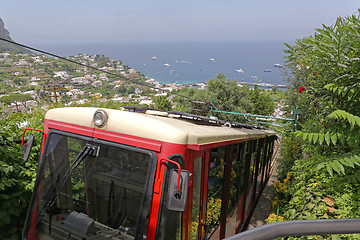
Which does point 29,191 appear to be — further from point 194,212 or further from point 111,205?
point 194,212

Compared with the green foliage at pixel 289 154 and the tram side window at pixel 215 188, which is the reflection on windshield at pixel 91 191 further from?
the green foliage at pixel 289 154

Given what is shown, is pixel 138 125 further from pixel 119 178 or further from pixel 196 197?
pixel 196 197

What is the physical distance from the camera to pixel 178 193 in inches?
116

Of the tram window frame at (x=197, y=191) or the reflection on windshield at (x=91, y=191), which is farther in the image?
the tram window frame at (x=197, y=191)

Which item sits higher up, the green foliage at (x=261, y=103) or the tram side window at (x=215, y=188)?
the tram side window at (x=215, y=188)

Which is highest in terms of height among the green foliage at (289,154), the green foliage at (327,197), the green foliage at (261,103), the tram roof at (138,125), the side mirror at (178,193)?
the tram roof at (138,125)

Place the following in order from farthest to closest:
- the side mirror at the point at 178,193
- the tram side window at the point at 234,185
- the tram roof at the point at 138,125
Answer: the tram side window at the point at 234,185
the tram roof at the point at 138,125
the side mirror at the point at 178,193

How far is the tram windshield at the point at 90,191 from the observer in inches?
132

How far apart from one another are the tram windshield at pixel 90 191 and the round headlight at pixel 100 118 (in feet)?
0.80

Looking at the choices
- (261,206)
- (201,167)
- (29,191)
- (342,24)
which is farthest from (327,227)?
(261,206)

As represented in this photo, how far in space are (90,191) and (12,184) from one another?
2.27 meters

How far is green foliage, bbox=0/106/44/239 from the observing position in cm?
470

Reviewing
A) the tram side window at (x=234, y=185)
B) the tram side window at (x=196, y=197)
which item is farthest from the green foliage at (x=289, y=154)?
the tram side window at (x=196, y=197)

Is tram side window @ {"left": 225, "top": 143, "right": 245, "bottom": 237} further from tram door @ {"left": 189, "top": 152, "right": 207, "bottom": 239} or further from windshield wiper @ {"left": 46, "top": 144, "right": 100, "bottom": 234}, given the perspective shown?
windshield wiper @ {"left": 46, "top": 144, "right": 100, "bottom": 234}
